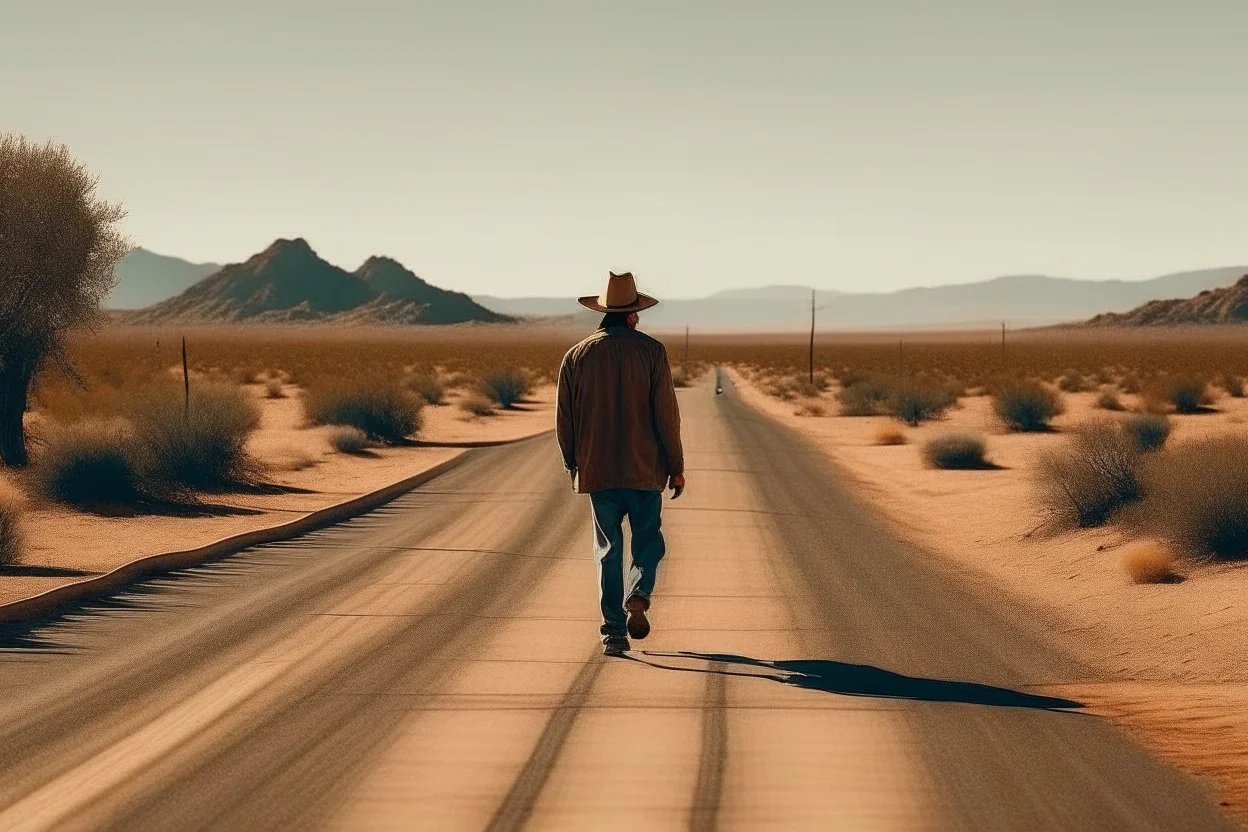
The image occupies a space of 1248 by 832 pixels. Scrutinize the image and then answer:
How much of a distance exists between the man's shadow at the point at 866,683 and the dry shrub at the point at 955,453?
59.8 ft

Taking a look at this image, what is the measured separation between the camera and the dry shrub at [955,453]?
87.5 ft

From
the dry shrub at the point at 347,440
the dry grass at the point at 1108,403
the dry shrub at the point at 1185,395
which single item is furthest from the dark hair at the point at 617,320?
the dry grass at the point at 1108,403

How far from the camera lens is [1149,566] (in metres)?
12.0

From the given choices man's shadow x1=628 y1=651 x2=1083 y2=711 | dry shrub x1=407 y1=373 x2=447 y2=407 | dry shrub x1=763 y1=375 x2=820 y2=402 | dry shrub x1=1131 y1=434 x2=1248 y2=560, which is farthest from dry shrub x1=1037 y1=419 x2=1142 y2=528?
dry shrub x1=763 y1=375 x2=820 y2=402

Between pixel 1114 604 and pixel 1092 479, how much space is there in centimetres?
447

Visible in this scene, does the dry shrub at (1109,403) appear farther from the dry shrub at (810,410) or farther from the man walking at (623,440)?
the man walking at (623,440)

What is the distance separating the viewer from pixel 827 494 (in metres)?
21.1

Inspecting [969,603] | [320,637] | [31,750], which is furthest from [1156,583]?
[31,750]

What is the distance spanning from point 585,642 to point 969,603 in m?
3.63

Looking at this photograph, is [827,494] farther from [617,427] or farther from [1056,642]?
[617,427]

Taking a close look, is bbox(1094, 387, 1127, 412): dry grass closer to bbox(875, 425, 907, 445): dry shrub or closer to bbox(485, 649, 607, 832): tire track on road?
bbox(875, 425, 907, 445): dry shrub

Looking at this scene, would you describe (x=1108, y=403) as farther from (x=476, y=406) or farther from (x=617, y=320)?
(x=617, y=320)

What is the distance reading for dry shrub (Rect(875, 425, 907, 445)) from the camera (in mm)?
34750

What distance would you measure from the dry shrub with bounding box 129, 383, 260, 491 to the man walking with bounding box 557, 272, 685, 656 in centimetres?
1271
